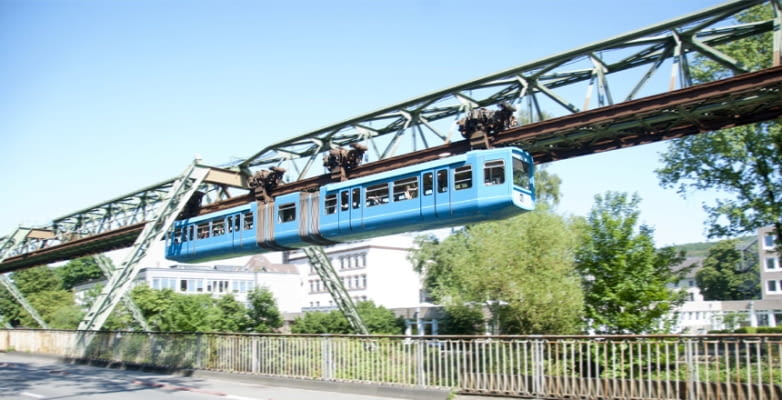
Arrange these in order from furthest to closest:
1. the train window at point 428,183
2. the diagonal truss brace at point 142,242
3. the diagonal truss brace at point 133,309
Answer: the diagonal truss brace at point 133,309 < the diagonal truss brace at point 142,242 < the train window at point 428,183

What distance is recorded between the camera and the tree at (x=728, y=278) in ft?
374

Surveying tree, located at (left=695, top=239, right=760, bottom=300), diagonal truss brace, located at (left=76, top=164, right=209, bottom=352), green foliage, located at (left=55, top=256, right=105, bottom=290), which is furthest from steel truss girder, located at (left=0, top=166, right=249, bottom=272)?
tree, located at (left=695, top=239, right=760, bottom=300)

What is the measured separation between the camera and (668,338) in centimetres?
1320

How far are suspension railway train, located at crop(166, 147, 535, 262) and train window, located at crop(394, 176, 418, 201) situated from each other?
33 mm

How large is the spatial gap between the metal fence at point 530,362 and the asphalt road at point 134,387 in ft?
2.53

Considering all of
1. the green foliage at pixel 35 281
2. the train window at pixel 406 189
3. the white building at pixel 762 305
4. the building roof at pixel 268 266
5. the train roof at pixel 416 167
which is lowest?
the white building at pixel 762 305

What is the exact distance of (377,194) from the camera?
21.9 meters

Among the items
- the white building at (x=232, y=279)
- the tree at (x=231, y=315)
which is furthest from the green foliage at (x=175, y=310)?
the white building at (x=232, y=279)

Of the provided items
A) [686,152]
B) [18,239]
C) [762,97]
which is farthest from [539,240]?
[18,239]

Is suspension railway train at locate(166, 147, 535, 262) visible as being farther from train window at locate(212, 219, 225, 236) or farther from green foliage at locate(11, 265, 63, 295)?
green foliage at locate(11, 265, 63, 295)

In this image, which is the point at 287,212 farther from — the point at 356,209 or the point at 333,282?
the point at 333,282

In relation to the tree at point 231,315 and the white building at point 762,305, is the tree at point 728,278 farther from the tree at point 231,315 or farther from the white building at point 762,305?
the tree at point 231,315

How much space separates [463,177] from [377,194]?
3.75 m

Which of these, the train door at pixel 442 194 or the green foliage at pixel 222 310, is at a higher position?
the train door at pixel 442 194
